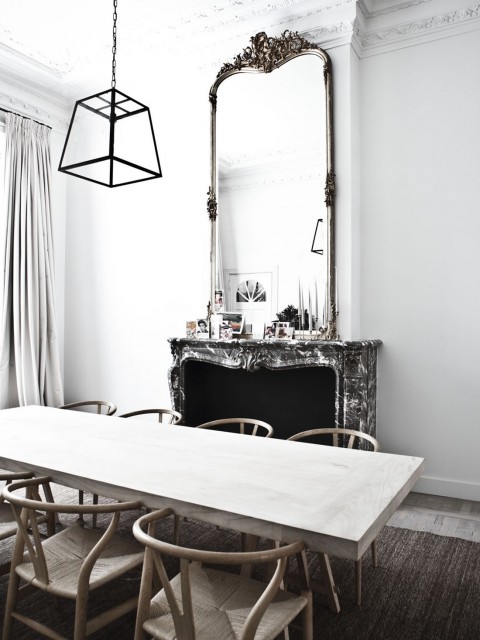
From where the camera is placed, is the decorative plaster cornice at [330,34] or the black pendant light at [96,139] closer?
the black pendant light at [96,139]

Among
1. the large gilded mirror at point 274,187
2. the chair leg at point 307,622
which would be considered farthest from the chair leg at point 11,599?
the large gilded mirror at point 274,187

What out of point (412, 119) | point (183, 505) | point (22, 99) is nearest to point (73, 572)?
point (183, 505)

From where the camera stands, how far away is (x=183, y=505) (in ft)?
5.16

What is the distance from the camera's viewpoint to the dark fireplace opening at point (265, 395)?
148 inches

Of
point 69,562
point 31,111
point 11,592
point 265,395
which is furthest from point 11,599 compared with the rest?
point 31,111

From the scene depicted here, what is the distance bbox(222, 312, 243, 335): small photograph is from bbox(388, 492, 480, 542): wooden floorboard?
1708 millimetres

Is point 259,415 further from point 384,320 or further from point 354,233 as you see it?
point 354,233

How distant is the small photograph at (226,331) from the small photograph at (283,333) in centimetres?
38

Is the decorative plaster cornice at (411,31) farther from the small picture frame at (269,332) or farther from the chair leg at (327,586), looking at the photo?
the chair leg at (327,586)

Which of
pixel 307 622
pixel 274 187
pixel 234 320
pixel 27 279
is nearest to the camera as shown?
pixel 307 622

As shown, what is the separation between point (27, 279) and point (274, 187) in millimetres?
2426

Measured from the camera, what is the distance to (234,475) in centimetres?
182

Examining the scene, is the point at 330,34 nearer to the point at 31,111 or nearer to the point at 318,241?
the point at 318,241

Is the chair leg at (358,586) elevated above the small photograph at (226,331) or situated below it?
below
